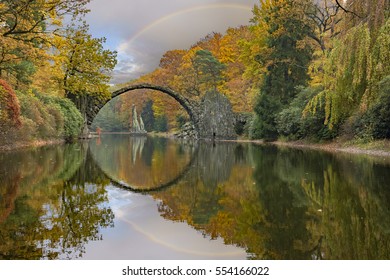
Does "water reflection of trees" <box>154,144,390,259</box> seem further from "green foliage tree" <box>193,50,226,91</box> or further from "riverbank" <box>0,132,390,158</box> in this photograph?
"green foliage tree" <box>193,50,226,91</box>

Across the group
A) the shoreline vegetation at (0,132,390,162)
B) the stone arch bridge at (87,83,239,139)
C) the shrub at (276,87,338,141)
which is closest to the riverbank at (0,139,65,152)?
the shoreline vegetation at (0,132,390,162)

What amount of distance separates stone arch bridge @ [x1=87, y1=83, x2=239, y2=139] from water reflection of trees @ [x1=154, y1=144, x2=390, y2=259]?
1235 inches

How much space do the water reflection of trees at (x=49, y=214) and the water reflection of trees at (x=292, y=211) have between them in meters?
1.33

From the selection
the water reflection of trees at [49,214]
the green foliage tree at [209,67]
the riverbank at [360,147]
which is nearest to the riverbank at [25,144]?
the water reflection of trees at [49,214]

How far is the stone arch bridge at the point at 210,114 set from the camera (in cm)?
4200

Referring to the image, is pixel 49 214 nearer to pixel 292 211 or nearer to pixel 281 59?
pixel 292 211

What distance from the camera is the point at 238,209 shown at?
6.57 m

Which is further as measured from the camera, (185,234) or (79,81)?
(79,81)

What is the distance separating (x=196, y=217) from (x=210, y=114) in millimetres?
37933

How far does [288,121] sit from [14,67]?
17.1 metres

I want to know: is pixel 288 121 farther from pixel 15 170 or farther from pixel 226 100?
pixel 15 170

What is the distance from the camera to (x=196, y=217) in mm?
6219

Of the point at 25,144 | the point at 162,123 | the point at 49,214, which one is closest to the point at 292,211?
the point at 49,214
